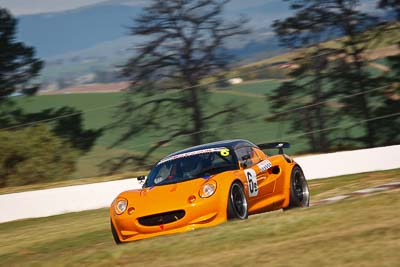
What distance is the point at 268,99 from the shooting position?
28.7 m

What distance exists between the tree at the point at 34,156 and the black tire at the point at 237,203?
17.3m

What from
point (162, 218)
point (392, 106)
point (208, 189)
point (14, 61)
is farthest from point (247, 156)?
point (14, 61)

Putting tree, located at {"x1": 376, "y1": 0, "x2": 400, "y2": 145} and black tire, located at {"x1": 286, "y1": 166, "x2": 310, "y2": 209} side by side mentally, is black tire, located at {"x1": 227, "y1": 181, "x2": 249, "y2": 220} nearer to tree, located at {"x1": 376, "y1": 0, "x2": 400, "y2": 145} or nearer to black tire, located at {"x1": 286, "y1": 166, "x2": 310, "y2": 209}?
black tire, located at {"x1": 286, "y1": 166, "x2": 310, "y2": 209}

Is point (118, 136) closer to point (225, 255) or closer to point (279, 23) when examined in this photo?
point (279, 23)

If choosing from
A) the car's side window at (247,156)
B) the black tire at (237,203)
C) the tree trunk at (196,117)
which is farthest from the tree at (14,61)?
the black tire at (237,203)

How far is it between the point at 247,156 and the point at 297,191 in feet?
3.92

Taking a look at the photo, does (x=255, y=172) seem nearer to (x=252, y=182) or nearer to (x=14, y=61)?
(x=252, y=182)

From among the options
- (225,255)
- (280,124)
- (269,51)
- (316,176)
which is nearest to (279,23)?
(269,51)

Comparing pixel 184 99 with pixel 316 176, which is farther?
pixel 184 99

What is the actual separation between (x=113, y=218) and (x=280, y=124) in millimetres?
15703

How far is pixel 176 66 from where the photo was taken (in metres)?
31.5

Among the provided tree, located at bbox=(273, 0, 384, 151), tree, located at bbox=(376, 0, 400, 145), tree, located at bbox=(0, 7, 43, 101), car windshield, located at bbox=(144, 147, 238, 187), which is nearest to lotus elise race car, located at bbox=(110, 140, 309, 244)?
car windshield, located at bbox=(144, 147, 238, 187)

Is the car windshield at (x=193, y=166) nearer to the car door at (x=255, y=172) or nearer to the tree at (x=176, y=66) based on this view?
the car door at (x=255, y=172)

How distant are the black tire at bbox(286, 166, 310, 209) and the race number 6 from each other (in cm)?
101
